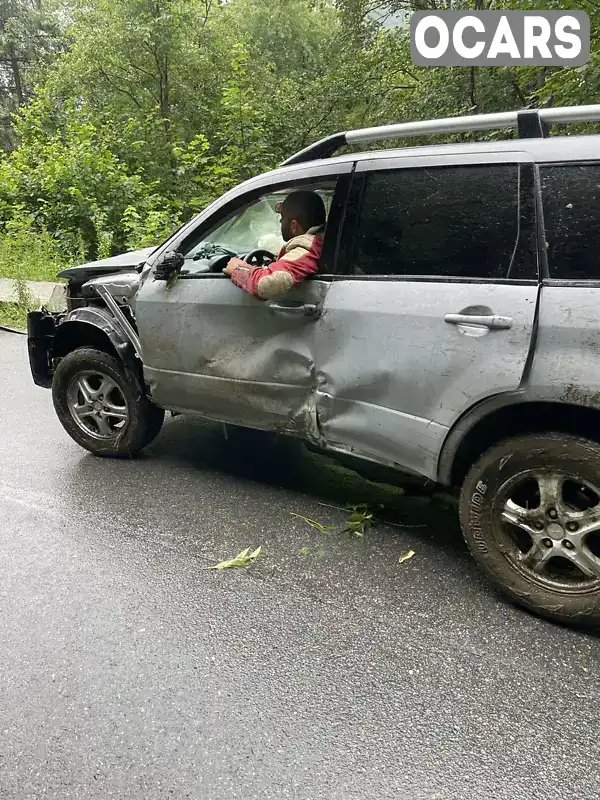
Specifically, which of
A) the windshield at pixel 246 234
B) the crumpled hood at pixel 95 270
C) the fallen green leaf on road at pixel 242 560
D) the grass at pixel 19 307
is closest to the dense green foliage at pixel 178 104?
the grass at pixel 19 307

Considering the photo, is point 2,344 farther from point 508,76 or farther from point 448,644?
point 508,76

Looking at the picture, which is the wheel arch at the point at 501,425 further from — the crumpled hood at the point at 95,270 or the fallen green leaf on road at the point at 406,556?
the crumpled hood at the point at 95,270

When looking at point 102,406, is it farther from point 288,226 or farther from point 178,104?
point 178,104

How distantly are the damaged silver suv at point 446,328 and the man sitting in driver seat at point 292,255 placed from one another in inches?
2.7

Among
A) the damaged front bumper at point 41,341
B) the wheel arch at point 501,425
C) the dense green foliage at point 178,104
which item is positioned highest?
the dense green foliage at point 178,104

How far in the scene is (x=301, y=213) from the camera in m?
3.31

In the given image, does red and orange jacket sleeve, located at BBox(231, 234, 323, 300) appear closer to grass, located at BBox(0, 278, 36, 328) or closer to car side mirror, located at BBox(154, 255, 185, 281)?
car side mirror, located at BBox(154, 255, 185, 281)

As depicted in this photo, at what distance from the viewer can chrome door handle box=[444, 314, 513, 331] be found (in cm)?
253

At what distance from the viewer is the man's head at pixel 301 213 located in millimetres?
3264

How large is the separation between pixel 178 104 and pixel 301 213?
73.7 ft

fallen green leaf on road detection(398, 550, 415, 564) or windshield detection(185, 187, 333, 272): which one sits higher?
windshield detection(185, 187, 333, 272)

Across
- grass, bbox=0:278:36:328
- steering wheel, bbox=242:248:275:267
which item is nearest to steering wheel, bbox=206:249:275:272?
steering wheel, bbox=242:248:275:267

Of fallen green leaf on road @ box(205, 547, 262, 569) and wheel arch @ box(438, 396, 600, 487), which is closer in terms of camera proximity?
wheel arch @ box(438, 396, 600, 487)

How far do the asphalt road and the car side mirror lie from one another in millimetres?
1336
